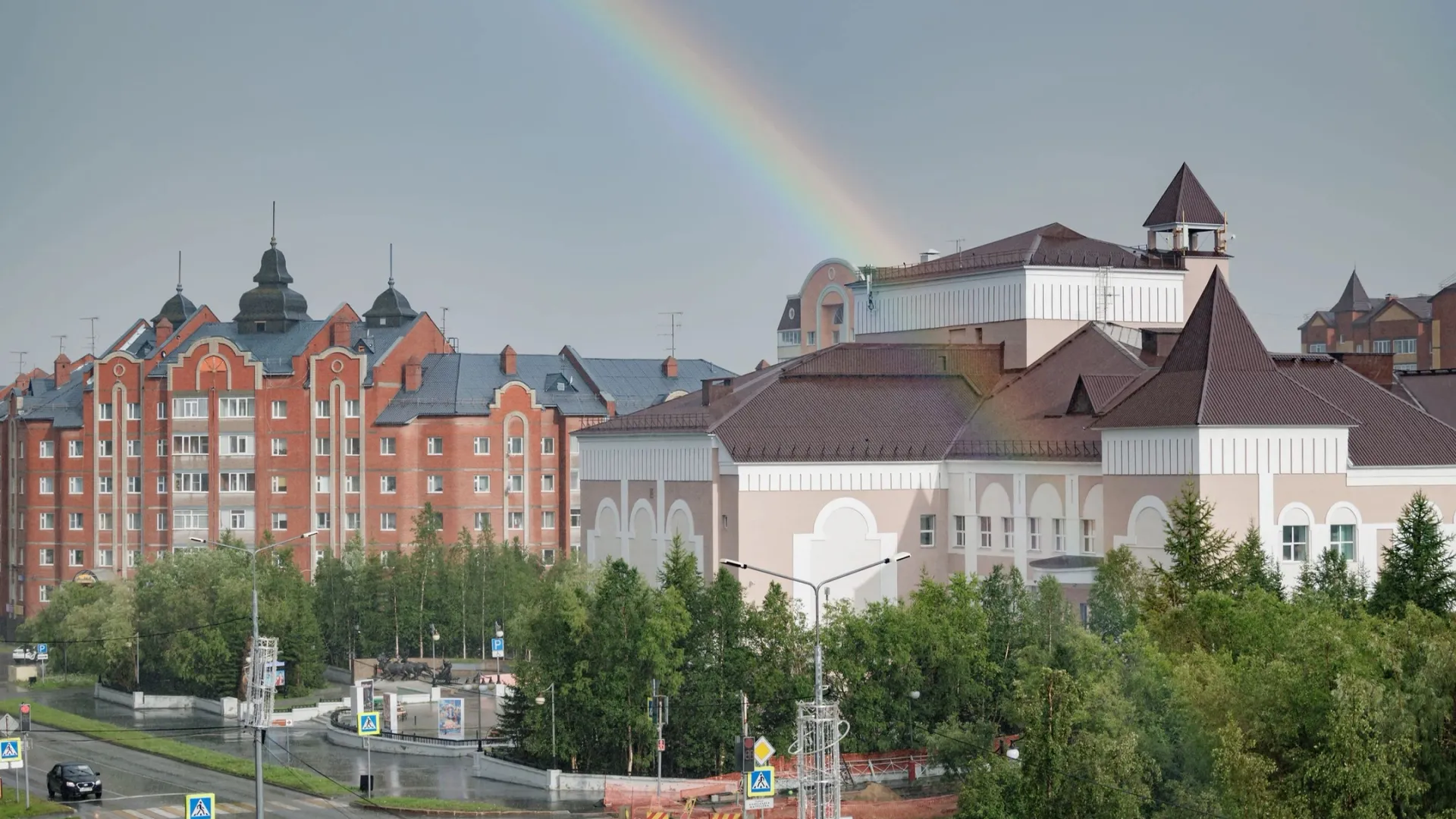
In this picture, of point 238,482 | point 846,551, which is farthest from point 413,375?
point 846,551

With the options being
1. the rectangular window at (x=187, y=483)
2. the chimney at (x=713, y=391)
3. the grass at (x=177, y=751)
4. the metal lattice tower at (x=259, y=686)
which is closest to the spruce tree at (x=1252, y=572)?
the chimney at (x=713, y=391)

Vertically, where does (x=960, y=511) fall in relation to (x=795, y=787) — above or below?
above

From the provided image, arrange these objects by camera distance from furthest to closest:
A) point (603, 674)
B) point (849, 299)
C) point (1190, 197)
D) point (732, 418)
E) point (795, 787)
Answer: point (849, 299) → point (1190, 197) → point (732, 418) → point (603, 674) → point (795, 787)

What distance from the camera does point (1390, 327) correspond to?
6304 inches

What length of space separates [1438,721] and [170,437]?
9806 centimetres

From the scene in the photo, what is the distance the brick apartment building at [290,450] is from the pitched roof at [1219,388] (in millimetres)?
59566

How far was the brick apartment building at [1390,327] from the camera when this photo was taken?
152000 mm

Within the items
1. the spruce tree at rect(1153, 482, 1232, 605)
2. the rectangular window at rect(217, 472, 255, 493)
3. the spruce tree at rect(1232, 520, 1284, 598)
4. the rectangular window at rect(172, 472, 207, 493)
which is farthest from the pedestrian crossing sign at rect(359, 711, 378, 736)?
the rectangular window at rect(172, 472, 207, 493)

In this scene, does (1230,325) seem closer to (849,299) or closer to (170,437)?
(849,299)

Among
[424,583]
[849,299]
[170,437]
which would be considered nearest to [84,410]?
[170,437]

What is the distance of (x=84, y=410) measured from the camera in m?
127

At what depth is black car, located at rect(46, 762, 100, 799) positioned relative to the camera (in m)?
63.0

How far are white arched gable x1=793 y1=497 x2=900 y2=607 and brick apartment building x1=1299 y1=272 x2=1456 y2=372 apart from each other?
73.8m

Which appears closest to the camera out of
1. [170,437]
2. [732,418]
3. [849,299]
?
[732,418]
